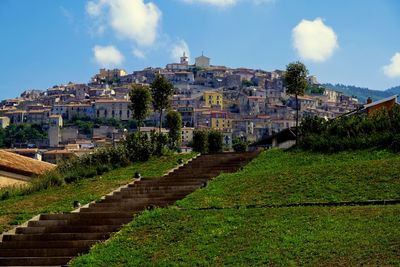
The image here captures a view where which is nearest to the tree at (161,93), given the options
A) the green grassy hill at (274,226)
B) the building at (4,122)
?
the green grassy hill at (274,226)

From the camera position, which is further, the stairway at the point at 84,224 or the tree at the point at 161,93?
the tree at the point at 161,93

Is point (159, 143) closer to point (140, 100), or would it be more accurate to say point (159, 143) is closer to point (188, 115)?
point (140, 100)

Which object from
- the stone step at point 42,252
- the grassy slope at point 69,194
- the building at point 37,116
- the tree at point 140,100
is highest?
the building at point 37,116

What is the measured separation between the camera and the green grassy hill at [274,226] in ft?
35.0

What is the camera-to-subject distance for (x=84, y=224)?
1454 centimetres

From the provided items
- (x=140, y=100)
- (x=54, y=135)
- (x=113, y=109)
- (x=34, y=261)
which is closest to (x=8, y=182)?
(x=140, y=100)

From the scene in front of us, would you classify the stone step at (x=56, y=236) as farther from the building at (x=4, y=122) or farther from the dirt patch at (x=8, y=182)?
the building at (x=4, y=122)

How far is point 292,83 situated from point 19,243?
1478 cm

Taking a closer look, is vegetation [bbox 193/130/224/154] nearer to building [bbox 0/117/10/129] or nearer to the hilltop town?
the hilltop town

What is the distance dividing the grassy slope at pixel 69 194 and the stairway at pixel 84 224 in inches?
21.8

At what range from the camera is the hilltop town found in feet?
455

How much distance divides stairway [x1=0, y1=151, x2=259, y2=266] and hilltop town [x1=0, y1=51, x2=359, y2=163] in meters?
101

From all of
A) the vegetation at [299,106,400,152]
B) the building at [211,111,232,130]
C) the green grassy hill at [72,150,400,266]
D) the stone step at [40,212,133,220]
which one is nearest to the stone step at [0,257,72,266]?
the green grassy hill at [72,150,400,266]

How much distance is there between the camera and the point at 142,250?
12.0 meters
